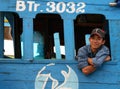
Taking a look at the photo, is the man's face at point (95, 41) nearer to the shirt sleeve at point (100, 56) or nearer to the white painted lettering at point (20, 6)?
the shirt sleeve at point (100, 56)

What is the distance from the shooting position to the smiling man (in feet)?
16.2

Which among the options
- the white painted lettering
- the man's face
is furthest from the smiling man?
the white painted lettering

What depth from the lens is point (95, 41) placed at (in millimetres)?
4992

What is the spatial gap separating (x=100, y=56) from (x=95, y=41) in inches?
7.6

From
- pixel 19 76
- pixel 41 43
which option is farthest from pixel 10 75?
pixel 41 43

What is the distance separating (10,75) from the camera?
4.98m

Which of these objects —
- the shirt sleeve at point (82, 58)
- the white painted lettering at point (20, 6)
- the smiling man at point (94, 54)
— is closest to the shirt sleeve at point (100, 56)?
the smiling man at point (94, 54)

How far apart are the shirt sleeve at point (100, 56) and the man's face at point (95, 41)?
74 mm

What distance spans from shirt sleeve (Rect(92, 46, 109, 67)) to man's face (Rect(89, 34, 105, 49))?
0.24 feet

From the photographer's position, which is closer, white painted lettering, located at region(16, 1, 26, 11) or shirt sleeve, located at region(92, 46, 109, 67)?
shirt sleeve, located at region(92, 46, 109, 67)

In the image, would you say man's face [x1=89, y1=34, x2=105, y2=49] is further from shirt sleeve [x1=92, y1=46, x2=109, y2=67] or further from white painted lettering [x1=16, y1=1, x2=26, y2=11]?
white painted lettering [x1=16, y1=1, x2=26, y2=11]

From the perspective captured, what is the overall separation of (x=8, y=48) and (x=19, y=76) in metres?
1.54

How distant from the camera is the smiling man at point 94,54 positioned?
493 centimetres

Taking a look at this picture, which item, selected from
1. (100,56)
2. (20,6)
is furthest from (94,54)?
(20,6)
